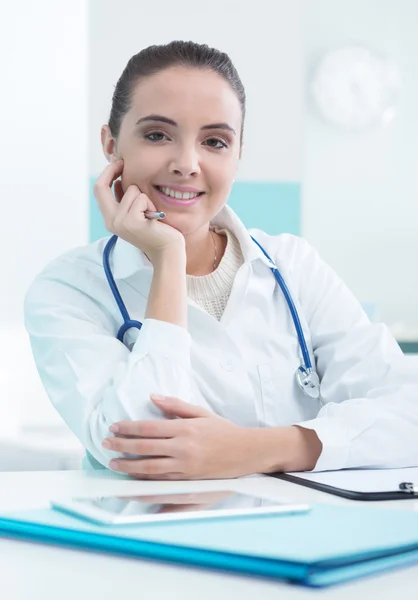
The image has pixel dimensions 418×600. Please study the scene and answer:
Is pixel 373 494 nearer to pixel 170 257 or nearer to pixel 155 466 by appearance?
pixel 155 466

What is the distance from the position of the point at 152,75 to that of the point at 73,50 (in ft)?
5.11

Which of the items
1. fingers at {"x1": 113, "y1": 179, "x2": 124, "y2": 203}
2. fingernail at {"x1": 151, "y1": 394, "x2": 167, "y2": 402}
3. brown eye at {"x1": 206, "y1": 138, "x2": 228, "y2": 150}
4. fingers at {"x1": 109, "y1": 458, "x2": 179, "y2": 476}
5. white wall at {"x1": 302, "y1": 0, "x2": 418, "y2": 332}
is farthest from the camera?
white wall at {"x1": 302, "y1": 0, "x2": 418, "y2": 332}

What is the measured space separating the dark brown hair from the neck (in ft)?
0.87

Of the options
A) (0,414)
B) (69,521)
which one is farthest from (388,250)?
(69,521)

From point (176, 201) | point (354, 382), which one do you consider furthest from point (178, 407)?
point (176, 201)

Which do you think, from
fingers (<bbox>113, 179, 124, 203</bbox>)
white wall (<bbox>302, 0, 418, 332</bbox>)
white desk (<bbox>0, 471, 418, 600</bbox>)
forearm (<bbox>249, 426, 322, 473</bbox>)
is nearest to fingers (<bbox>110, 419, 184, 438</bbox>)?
forearm (<bbox>249, 426, 322, 473</bbox>)

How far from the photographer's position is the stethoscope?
149cm

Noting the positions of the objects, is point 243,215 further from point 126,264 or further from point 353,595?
point 353,595

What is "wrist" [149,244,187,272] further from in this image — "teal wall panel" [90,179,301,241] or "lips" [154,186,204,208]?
"teal wall panel" [90,179,301,241]

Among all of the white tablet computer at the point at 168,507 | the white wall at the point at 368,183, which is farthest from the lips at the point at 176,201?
Result: the white wall at the point at 368,183

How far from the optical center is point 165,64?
63.1 inches

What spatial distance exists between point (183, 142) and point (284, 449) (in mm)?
648

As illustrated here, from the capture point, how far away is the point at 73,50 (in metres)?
3.04

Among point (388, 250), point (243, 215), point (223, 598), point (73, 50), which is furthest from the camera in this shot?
point (388, 250)
